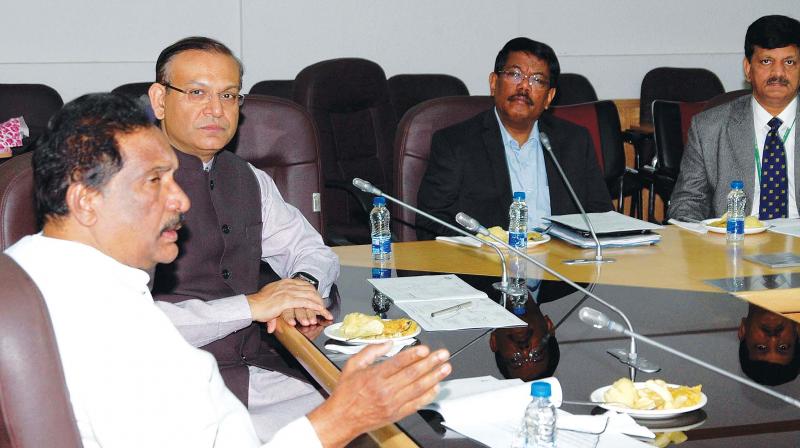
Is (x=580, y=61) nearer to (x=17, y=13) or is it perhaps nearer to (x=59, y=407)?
(x=17, y=13)

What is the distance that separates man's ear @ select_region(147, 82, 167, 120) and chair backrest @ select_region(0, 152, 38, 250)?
2.62ft

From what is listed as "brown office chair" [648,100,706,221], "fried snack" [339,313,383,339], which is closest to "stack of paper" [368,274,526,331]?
"fried snack" [339,313,383,339]

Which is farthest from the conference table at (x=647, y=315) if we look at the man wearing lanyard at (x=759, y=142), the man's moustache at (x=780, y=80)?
the man's moustache at (x=780, y=80)

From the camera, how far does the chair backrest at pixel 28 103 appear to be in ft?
15.5

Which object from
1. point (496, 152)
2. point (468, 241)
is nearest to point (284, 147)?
point (468, 241)

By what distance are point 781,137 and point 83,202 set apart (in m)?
2.76

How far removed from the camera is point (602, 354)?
71.6 inches

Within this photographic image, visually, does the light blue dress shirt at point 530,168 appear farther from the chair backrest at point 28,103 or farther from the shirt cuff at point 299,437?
the chair backrest at point 28,103

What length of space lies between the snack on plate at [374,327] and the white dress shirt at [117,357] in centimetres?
58

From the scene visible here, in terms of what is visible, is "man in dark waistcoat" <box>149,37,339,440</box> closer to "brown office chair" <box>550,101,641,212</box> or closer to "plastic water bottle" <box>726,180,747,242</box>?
"plastic water bottle" <box>726,180,747,242</box>

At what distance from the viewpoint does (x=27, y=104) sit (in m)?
4.75

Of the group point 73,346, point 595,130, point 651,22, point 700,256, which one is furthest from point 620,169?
→ point 73,346

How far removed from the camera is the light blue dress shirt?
3.42 metres

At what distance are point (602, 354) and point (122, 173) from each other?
0.93 m
